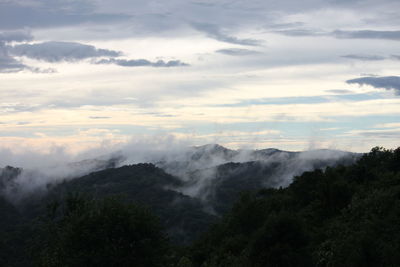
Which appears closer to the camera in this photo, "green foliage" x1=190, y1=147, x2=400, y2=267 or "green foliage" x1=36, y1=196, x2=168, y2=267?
→ "green foliage" x1=190, y1=147, x2=400, y2=267

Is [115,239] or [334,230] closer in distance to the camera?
[115,239]

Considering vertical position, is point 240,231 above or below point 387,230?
below

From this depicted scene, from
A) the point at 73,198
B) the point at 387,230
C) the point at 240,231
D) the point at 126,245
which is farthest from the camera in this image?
the point at 240,231

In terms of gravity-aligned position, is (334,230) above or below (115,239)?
below

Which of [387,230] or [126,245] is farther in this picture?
[126,245]

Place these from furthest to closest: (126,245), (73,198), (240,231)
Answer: (240,231) < (73,198) < (126,245)

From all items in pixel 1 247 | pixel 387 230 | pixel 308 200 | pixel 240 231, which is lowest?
pixel 1 247

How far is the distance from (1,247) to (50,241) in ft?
415

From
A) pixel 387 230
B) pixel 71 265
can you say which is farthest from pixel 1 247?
pixel 387 230

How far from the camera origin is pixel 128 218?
128 feet

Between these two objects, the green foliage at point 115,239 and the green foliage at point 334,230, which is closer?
the green foliage at point 334,230

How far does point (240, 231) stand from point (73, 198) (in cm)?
2807

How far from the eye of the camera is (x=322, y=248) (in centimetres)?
4162

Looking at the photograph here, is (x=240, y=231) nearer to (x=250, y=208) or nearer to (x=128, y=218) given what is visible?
(x=250, y=208)
